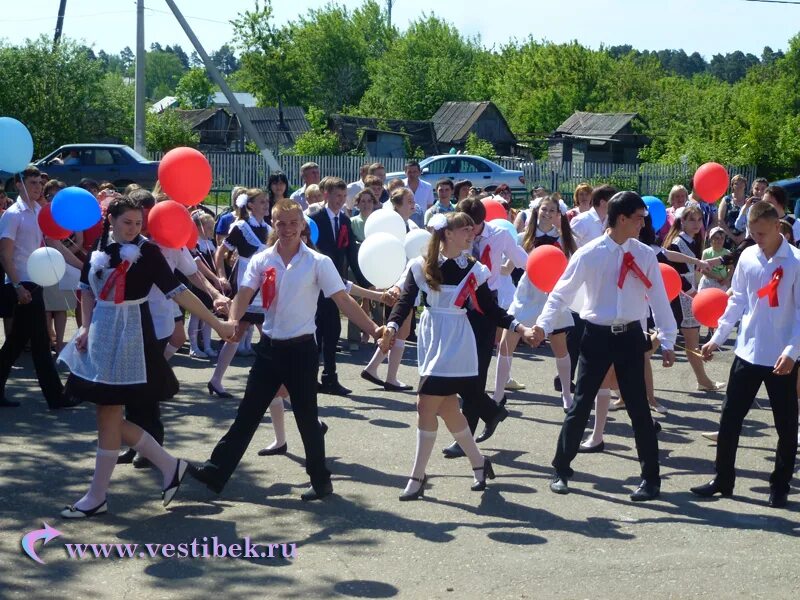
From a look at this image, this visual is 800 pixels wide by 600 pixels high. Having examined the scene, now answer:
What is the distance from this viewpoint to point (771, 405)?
6551 mm

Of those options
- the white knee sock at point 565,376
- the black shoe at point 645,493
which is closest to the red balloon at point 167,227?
the black shoe at point 645,493

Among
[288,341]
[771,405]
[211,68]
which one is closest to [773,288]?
[771,405]

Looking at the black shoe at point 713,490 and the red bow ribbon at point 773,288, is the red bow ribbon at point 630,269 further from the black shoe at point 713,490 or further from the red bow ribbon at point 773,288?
the black shoe at point 713,490

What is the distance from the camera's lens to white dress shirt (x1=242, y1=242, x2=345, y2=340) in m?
6.34

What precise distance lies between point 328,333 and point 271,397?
11.3 ft

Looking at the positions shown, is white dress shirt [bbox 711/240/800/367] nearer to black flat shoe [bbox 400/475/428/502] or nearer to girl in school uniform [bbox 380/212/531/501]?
girl in school uniform [bbox 380/212/531/501]

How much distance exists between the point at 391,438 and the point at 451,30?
8216 cm

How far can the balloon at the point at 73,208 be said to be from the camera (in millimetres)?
8266

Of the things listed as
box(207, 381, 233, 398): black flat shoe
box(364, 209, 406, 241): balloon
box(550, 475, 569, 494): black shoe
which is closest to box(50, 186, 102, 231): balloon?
box(207, 381, 233, 398): black flat shoe

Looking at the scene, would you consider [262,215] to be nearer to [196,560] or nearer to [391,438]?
[391,438]

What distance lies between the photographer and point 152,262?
238 inches

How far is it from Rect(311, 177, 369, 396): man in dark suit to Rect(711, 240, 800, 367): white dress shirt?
425 cm

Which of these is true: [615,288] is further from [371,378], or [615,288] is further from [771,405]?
[371,378]

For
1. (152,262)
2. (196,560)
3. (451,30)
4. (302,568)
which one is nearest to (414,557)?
(302,568)
